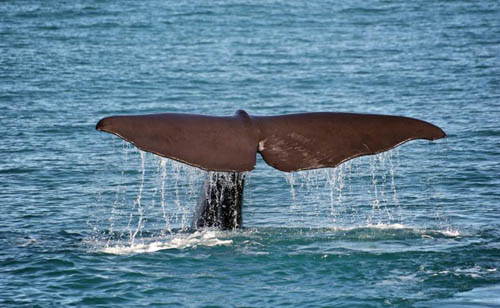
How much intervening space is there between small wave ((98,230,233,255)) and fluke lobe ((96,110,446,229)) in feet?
5.65

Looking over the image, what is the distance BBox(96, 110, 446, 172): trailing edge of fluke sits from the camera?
842 centimetres

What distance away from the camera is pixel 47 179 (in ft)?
51.6

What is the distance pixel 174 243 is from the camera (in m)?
10.6

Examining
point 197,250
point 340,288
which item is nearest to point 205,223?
point 197,250

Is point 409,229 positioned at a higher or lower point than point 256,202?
lower

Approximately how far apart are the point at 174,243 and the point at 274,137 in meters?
2.24

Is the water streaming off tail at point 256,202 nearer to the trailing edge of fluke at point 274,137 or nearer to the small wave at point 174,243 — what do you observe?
the small wave at point 174,243

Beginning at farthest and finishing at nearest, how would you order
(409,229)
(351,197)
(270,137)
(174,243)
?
(351,197) < (409,229) < (174,243) < (270,137)

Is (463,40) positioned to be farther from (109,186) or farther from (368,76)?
(109,186)

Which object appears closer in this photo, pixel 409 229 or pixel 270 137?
pixel 270 137

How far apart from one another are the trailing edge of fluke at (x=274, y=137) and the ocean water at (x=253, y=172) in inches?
40.0

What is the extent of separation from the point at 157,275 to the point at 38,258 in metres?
1.53

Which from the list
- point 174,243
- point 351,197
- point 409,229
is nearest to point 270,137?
point 174,243

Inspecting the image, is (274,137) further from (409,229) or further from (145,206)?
(145,206)
